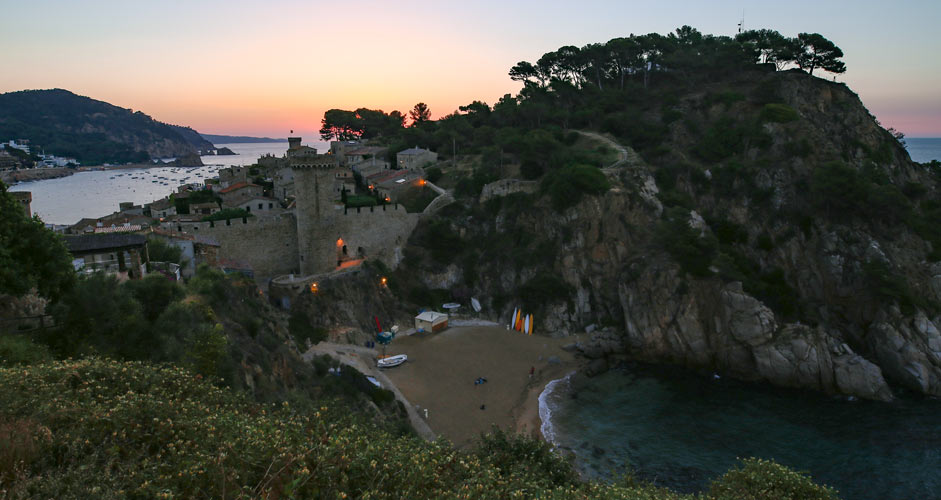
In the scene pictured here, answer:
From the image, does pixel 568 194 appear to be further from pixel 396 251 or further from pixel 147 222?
pixel 147 222

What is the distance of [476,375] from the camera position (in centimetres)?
3083

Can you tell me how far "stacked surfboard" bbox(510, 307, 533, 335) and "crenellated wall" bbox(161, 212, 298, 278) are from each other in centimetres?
1646

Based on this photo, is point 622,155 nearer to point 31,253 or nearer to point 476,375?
point 476,375

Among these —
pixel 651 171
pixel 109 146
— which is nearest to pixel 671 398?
pixel 651 171

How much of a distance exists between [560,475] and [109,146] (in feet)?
704

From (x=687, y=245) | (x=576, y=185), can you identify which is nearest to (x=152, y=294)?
(x=576, y=185)

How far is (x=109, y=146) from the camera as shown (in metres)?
179

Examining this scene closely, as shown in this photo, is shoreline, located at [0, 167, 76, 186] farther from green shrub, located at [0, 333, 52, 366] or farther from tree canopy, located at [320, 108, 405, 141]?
green shrub, located at [0, 333, 52, 366]

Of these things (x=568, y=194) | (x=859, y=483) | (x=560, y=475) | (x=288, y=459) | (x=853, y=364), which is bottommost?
(x=859, y=483)

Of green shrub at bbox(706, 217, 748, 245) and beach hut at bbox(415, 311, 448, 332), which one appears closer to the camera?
beach hut at bbox(415, 311, 448, 332)

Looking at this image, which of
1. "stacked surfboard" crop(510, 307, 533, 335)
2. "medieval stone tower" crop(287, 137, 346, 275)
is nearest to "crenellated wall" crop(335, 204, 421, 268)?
"medieval stone tower" crop(287, 137, 346, 275)

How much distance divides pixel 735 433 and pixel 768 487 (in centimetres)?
1412

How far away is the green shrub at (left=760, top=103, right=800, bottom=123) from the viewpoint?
1746 inches

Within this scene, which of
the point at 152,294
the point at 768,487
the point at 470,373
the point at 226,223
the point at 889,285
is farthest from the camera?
the point at 889,285
